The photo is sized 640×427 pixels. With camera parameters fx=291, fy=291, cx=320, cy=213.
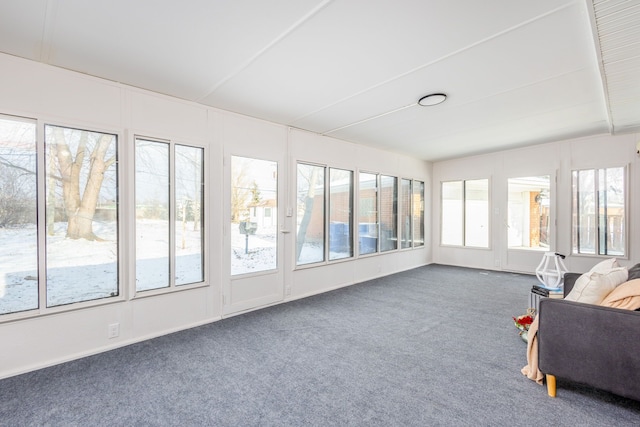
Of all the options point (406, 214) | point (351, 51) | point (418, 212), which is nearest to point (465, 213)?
point (418, 212)

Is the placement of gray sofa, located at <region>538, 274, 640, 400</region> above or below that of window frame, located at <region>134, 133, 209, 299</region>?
below

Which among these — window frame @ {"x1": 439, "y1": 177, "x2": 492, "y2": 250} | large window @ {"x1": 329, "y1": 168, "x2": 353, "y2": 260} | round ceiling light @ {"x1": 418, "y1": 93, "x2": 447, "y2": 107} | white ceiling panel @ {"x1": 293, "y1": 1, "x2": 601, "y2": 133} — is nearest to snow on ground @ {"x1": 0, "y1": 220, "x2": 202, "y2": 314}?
large window @ {"x1": 329, "y1": 168, "x2": 353, "y2": 260}

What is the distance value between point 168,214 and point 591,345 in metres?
3.69

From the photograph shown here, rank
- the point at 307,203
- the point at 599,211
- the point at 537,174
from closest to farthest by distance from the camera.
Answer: the point at 307,203 → the point at 599,211 → the point at 537,174

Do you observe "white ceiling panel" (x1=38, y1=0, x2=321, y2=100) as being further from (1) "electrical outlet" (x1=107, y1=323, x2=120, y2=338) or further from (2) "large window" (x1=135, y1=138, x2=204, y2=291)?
(1) "electrical outlet" (x1=107, y1=323, x2=120, y2=338)

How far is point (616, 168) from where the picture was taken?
15.9ft

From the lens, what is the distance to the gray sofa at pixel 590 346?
69.0 inches

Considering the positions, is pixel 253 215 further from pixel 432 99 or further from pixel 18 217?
pixel 432 99

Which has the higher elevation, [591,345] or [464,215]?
[464,215]

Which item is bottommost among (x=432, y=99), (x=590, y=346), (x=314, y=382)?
(x=314, y=382)

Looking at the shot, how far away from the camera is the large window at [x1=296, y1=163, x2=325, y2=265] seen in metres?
4.45

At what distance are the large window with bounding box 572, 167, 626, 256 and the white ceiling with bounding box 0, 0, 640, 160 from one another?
1.57m

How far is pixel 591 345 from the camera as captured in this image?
73.0 inches

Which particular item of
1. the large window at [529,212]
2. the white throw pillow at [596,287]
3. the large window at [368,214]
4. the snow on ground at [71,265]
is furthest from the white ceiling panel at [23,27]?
the large window at [529,212]
